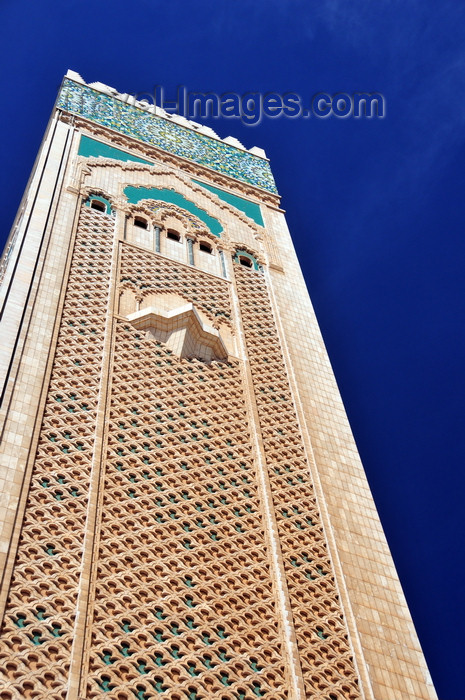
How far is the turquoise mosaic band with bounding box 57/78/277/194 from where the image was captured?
8.21 meters

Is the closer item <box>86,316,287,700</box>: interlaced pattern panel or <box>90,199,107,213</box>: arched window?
<box>86,316,287,700</box>: interlaced pattern panel

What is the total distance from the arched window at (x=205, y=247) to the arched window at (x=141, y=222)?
1.57 feet

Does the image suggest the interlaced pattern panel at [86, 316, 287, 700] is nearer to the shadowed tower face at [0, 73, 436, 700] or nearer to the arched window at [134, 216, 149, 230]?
the shadowed tower face at [0, 73, 436, 700]

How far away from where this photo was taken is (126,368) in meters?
5.05

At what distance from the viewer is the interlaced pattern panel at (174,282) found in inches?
234

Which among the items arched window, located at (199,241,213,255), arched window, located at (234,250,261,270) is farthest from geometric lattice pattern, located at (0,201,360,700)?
arched window, located at (234,250,261,270)

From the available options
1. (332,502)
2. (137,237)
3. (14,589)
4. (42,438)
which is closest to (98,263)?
(137,237)

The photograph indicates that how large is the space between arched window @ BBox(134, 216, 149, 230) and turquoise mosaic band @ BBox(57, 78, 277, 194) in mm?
1656

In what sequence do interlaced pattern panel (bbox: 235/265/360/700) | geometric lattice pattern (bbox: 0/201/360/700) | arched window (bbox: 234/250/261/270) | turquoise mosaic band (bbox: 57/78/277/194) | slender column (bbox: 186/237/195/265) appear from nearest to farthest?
geometric lattice pattern (bbox: 0/201/360/700), interlaced pattern panel (bbox: 235/265/360/700), slender column (bbox: 186/237/195/265), arched window (bbox: 234/250/261/270), turquoise mosaic band (bbox: 57/78/277/194)

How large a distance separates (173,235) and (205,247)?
0.30 m

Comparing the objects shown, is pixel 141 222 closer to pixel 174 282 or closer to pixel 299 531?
pixel 174 282

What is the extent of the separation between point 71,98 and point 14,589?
19.0ft

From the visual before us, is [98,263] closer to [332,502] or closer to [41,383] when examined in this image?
[41,383]

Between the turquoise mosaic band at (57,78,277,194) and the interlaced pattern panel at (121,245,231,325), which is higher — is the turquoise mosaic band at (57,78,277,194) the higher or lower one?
the higher one
